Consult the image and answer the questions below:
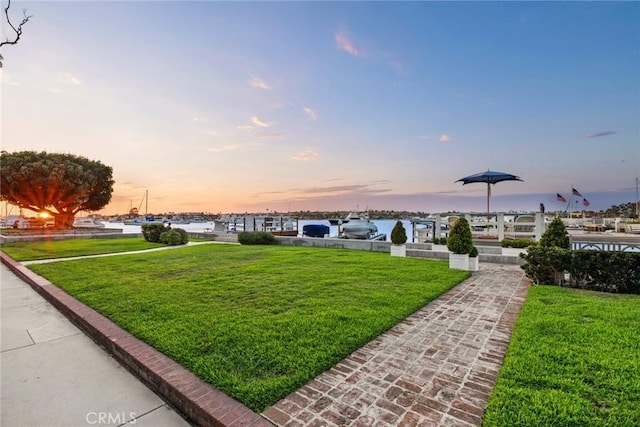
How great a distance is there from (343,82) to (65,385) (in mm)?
11803

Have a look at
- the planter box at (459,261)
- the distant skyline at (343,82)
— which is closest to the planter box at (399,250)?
the planter box at (459,261)

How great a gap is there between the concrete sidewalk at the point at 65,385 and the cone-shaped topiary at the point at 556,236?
696cm

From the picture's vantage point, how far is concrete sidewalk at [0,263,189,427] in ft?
6.79

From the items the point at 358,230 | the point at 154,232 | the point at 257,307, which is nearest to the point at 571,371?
the point at 257,307

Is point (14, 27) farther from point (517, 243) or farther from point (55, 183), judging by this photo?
point (55, 183)

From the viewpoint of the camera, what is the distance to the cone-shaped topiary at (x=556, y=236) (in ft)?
19.0

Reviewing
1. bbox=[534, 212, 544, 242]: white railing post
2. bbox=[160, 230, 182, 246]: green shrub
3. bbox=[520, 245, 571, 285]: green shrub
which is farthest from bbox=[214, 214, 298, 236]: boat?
bbox=[520, 245, 571, 285]: green shrub

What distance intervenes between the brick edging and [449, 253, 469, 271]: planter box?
20.3 feet

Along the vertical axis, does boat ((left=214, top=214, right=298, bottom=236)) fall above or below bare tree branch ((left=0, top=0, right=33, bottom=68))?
below

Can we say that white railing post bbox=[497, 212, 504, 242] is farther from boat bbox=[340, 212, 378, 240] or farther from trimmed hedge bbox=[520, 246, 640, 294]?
boat bbox=[340, 212, 378, 240]

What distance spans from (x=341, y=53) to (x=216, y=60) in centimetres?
470

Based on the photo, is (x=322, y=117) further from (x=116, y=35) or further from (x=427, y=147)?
(x=116, y=35)

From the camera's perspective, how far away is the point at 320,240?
12055 millimetres

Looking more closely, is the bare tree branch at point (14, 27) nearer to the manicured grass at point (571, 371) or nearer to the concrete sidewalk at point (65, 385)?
the concrete sidewalk at point (65, 385)
